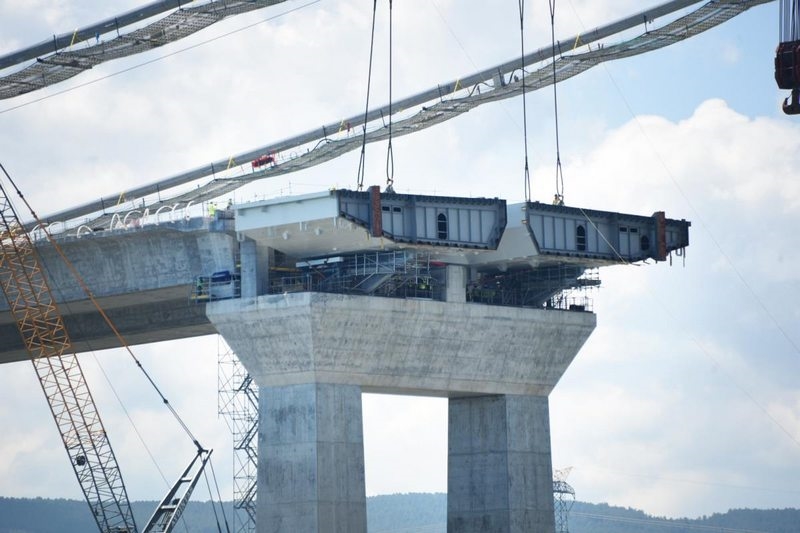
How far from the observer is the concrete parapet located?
93625 mm

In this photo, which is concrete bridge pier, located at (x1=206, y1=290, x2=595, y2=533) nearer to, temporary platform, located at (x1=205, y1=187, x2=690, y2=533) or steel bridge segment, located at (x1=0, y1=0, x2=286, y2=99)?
temporary platform, located at (x1=205, y1=187, x2=690, y2=533)

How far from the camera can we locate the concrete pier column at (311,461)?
92562mm

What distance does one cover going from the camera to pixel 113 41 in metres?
102

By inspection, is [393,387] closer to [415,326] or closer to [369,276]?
[415,326]

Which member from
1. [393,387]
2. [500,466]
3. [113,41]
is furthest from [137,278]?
[500,466]

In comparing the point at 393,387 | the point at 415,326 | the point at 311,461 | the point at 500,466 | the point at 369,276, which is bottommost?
the point at 311,461

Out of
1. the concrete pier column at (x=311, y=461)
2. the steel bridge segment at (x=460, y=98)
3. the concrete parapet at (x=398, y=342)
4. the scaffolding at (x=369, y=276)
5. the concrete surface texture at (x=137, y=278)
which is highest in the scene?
the steel bridge segment at (x=460, y=98)

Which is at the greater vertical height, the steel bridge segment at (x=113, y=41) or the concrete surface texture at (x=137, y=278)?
the steel bridge segment at (x=113, y=41)

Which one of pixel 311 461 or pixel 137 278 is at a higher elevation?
pixel 137 278

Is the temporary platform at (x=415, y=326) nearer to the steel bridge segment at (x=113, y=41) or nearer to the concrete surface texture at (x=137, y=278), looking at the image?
the concrete surface texture at (x=137, y=278)

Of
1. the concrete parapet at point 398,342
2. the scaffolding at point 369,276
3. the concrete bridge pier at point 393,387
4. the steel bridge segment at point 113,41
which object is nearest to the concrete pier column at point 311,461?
the concrete bridge pier at point 393,387

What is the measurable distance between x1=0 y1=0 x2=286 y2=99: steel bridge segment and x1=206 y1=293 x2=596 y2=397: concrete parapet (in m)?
16.6

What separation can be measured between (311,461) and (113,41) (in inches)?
1107

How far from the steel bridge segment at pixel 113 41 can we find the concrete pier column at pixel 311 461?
2204cm
